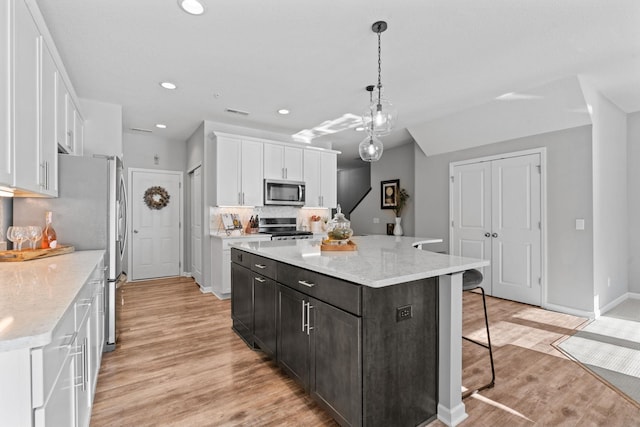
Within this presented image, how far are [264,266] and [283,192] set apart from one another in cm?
304

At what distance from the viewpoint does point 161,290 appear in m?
4.95

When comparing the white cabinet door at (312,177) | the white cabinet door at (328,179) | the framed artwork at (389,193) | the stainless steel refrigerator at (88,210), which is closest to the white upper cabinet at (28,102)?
the stainless steel refrigerator at (88,210)

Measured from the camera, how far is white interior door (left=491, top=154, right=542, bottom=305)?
413 cm

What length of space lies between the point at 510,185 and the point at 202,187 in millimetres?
4716

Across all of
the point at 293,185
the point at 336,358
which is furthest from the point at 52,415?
the point at 293,185

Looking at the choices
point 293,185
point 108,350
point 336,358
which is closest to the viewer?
point 336,358

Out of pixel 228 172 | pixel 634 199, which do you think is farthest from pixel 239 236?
pixel 634 199

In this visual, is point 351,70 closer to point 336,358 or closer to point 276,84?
point 276,84

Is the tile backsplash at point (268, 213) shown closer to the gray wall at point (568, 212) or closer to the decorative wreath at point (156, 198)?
the decorative wreath at point (156, 198)

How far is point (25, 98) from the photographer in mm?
1785

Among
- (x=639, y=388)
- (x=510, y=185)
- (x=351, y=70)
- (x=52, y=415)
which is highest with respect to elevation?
(x=351, y=70)

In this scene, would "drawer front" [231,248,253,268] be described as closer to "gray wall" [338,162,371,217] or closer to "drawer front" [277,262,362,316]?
"drawer front" [277,262,362,316]

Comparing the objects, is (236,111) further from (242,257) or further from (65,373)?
(65,373)

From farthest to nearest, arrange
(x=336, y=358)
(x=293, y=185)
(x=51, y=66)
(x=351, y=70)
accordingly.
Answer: (x=293, y=185)
(x=351, y=70)
(x=51, y=66)
(x=336, y=358)
